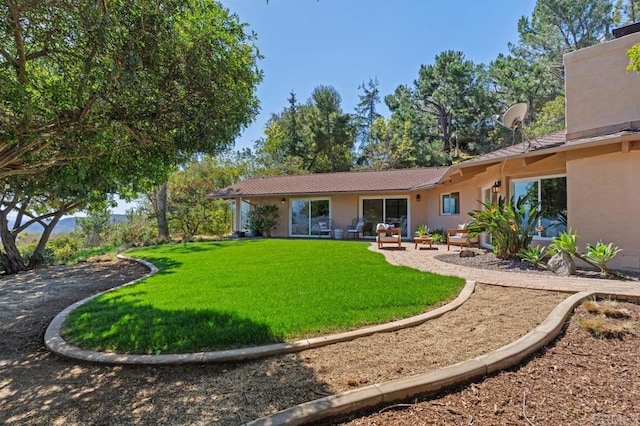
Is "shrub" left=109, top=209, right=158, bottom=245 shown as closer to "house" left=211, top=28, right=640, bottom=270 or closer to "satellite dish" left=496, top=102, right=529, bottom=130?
"house" left=211, top=28, right=640, bottom=270

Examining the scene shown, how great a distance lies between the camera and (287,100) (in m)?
41.7

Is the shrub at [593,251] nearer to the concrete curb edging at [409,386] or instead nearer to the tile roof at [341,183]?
the concrete curb edging at [409,386]

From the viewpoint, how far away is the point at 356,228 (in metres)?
18.1

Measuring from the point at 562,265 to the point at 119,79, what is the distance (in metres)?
8.32

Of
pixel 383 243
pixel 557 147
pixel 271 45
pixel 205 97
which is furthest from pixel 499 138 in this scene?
pixel 205 97

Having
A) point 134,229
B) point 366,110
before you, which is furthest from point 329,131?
point 134,229

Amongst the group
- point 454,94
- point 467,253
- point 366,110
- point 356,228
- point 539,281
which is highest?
point 366,110

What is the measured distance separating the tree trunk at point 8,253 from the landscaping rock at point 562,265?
1670 centimetres

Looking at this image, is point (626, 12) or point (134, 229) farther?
point (134, 229)

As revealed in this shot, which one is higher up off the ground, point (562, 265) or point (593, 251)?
point (593, 251)

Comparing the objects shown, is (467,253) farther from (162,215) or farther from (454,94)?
(454,94)

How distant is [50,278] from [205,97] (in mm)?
8060

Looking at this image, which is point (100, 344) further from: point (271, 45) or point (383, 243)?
point (383, 243)

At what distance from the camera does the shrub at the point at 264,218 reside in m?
19.7
